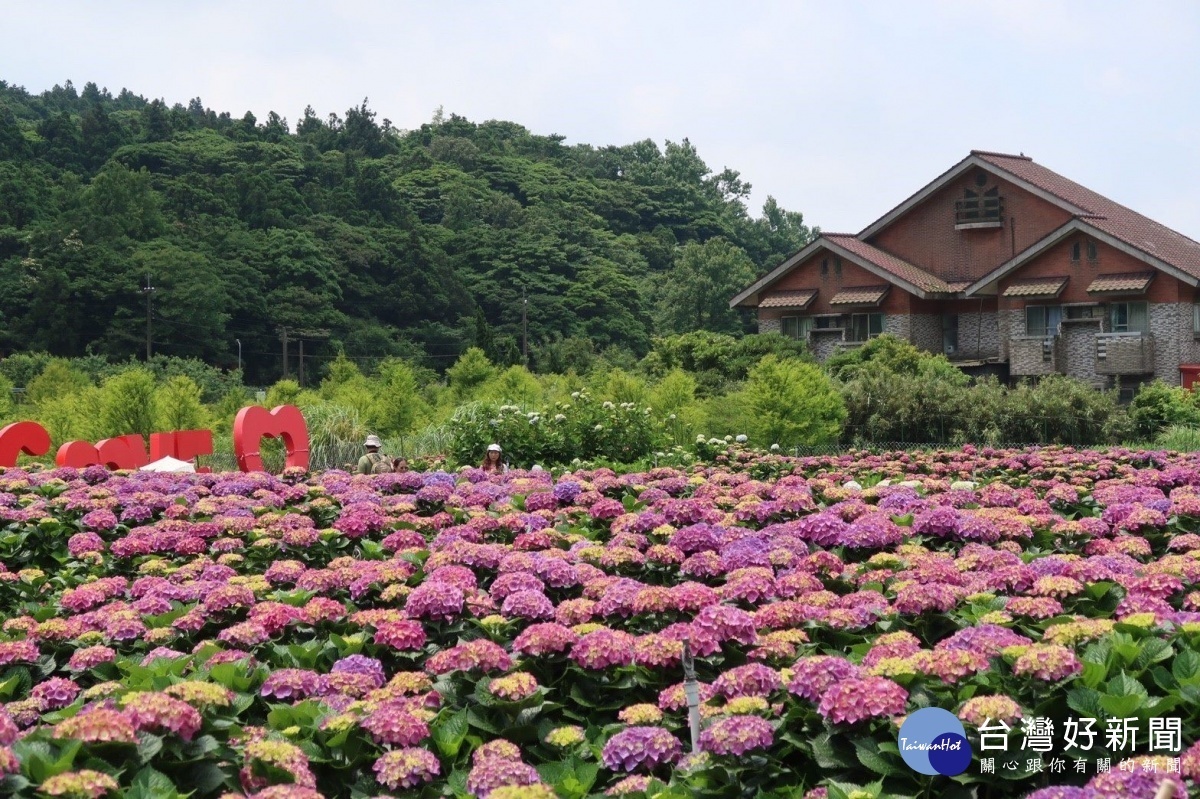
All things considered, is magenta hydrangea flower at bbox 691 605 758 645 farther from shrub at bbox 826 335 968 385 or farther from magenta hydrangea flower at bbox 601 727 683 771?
shrub at bbox 826 335 968 385

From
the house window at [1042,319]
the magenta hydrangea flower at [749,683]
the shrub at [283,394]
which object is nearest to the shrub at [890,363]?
the house window at [1042,319]

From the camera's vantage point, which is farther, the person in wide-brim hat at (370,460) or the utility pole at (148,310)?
the utility pole at (148,310)

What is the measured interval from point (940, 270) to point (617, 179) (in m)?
62.1

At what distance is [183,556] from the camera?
744 centimetres

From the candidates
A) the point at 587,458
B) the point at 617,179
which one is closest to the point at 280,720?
the point at 587,458

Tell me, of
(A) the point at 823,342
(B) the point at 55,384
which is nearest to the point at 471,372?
(A) the point at 823,342

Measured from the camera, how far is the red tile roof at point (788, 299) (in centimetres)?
3784

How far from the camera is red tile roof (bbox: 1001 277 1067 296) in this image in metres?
33.4

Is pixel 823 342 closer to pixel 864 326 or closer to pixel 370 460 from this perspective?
pixel 864 326

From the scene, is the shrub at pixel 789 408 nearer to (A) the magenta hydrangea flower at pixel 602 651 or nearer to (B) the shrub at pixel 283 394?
(B) the shrub at pixel 283 394

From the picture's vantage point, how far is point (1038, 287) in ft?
111

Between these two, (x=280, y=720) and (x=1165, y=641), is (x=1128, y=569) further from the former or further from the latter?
(x=280, y=720)

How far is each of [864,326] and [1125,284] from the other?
7.52m

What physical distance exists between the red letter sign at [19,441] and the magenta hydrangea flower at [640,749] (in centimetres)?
1356
